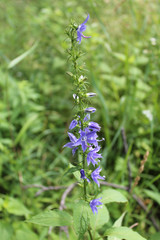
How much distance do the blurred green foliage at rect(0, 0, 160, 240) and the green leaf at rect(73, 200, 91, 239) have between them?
2.55ft

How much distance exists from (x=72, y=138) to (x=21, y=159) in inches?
71.5

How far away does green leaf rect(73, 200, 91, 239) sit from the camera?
1159mm

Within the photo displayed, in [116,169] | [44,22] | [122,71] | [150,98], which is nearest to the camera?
[116,169]

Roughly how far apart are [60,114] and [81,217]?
8.42 feet

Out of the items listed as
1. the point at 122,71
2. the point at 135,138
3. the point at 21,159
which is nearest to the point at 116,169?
the point at 135,138

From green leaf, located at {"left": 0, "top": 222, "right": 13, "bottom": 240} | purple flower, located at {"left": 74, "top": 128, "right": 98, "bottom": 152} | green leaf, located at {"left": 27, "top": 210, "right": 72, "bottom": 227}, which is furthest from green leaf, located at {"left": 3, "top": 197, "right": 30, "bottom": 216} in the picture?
purple flower, located at {"left": 74, "top": 128, "right": 98, "bottom": 152}

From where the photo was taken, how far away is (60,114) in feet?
12.1

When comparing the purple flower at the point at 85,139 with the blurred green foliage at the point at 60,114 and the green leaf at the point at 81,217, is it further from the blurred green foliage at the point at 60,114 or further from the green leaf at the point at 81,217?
the blurred green foliage at the point at 60,114

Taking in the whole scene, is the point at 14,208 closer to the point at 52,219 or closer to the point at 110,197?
the point at 52,219

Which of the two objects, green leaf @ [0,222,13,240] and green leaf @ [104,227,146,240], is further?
green leaf @ [0,222,13,240]


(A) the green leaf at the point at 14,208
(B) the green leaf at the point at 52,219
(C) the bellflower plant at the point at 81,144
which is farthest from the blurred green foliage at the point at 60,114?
(C) the bellflower plant at the point at 81,144

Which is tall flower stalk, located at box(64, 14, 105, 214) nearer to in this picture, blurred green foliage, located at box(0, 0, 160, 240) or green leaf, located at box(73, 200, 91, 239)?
green leaf, located at box(73, 200, 91, 239)

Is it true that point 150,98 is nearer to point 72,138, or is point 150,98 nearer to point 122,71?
point 122,71

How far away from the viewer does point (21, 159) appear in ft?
9.44
